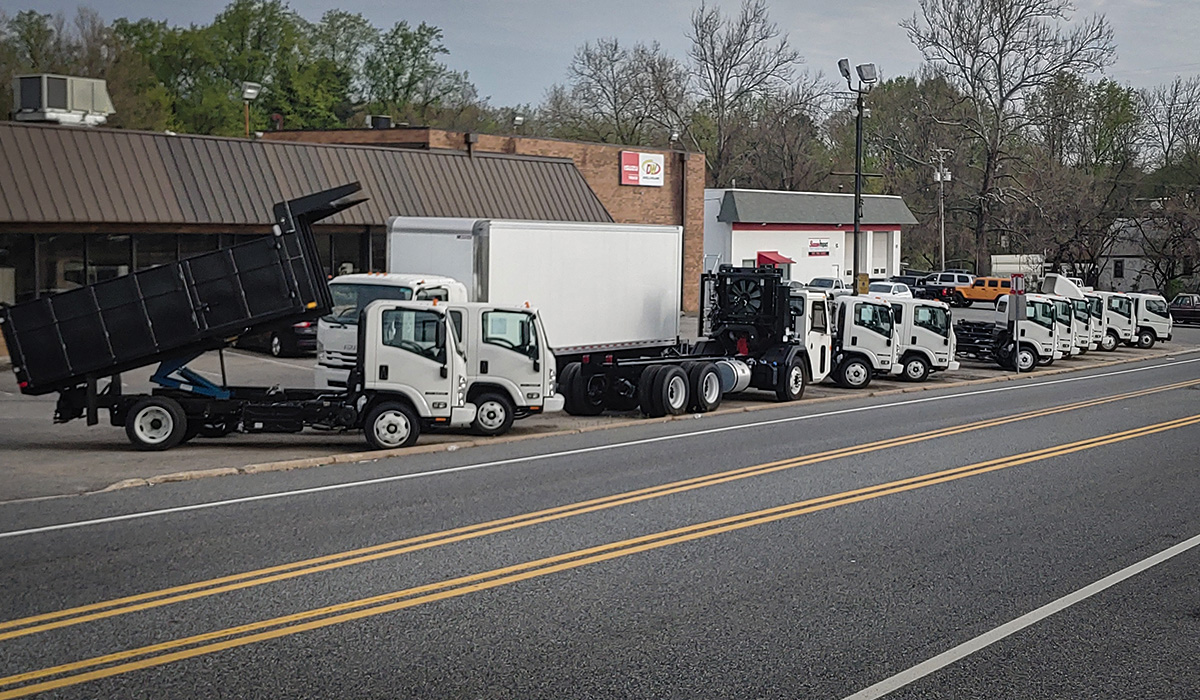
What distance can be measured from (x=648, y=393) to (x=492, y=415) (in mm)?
3935

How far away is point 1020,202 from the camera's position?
70750mm

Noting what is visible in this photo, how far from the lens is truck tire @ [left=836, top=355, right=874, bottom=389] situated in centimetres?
2891

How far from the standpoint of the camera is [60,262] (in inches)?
1150

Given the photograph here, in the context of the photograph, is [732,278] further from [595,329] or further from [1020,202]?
[1020,202]

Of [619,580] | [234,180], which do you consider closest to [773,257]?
[234,180]

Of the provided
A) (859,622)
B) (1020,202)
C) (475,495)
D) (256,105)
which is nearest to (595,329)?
(475,495)

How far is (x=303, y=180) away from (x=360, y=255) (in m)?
3.19

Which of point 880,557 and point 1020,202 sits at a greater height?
point 1020,202

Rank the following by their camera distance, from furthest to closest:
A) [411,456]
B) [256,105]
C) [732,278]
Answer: [256,105]
[732,278]
[411,456]

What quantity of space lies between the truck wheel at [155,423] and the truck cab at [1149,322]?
37342 millimetres

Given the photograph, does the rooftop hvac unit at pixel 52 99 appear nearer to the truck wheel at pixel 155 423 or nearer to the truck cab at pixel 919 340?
the truck wheel at pixel 155 423

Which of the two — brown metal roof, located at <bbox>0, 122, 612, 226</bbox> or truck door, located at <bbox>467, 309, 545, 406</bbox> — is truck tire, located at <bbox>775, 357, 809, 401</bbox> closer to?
truck door, located at <bbox>467, 309, 545, 406</bbox>

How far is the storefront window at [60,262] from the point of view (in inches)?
1137

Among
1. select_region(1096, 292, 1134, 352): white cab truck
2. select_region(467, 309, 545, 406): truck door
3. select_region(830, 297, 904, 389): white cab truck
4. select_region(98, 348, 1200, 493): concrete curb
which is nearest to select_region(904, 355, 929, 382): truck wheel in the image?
select_region(830, 297, 904, 389): white cab truck
